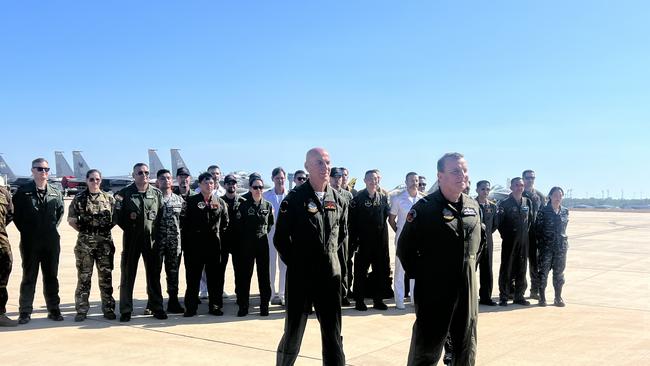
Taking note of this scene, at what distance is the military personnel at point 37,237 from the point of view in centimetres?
661

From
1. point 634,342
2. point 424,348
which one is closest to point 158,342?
point 424,348

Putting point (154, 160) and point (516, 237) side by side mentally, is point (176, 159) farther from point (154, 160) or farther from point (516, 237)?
point (516, 237)

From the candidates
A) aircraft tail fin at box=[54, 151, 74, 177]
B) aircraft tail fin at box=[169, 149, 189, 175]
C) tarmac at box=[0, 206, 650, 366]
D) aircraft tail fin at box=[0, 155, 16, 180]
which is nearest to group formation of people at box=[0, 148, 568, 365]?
tarmac at box=[0, 206, 650, 366]

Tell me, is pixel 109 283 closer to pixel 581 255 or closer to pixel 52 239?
pixel 52 239

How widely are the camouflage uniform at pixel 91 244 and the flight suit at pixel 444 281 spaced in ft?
15.4

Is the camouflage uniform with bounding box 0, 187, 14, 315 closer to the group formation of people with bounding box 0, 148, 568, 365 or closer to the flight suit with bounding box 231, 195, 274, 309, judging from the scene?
the group formation of people with bounding box 0, 148, 568, 365

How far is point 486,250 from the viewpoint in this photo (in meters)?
7.93

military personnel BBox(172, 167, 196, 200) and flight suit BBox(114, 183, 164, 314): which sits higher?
military personnel BBox(172, 167, 196, 200)

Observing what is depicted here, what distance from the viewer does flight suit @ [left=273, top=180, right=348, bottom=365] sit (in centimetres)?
417

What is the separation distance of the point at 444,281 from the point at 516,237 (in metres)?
5.18

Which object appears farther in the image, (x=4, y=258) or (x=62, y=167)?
(x=62, y=167)

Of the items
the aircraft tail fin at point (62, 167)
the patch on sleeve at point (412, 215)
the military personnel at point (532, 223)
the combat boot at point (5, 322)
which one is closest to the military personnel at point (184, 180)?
the combat boot at point (5, 322)

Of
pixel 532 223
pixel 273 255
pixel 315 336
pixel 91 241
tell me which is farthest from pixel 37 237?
pixel 532 223

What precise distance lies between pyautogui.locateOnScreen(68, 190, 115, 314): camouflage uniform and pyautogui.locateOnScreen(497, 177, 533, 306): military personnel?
19.0ft
